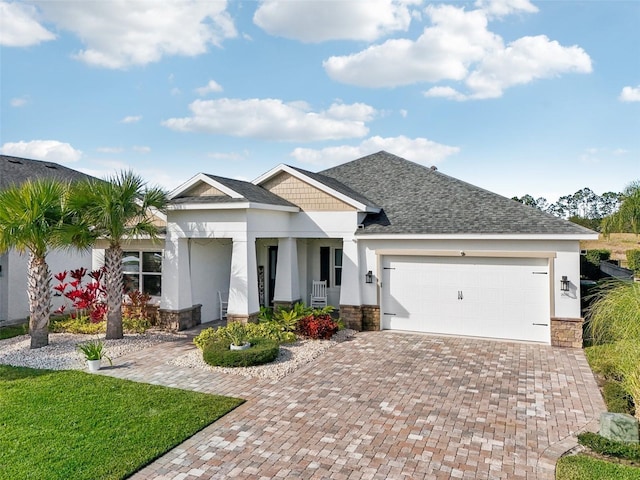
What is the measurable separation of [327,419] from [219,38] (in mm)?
13363

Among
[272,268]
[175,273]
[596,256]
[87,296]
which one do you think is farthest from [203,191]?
[596,256]

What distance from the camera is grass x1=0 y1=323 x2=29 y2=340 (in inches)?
526

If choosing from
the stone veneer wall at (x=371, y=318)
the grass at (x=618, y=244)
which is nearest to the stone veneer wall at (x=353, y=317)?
the stone veneer wall at (x=371, y=318)

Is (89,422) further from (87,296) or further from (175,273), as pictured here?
(87,296)

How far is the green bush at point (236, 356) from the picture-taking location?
999 centimetres

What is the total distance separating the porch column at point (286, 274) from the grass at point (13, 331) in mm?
8376

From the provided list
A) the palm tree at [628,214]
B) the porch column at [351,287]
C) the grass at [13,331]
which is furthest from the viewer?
the palm tree at [628,214]

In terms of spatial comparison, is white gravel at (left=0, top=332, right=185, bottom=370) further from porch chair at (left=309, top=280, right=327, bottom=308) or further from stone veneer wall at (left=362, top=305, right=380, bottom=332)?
stone veneer wall at (left=362, top=305, right=380, bottom=332)

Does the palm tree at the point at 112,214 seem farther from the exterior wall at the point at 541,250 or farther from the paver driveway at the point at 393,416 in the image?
the exterior wall at the point at 541,250

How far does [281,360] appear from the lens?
1062cm

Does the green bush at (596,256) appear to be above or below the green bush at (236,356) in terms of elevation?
above

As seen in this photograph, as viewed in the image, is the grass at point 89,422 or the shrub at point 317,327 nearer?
the grass at point 89,422

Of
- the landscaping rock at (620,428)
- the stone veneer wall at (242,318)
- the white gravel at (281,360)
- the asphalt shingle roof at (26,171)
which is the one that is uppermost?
the asphalt shingle roof at (26,171)

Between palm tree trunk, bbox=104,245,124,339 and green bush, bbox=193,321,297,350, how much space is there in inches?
104
